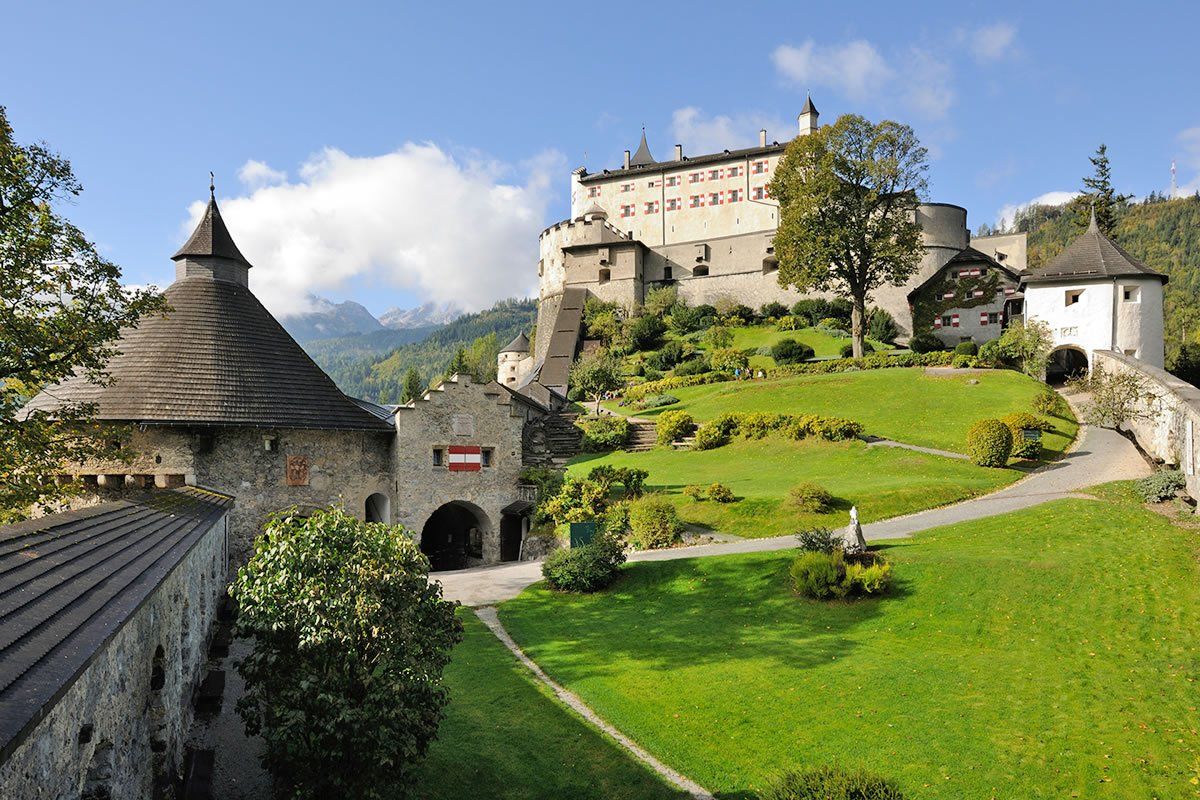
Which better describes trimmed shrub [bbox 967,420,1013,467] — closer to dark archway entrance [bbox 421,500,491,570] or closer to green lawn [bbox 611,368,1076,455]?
green lawn [bbox 611,368,1076,455]

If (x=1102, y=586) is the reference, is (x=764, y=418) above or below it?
above

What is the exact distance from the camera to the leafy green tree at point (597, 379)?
53.0 metres

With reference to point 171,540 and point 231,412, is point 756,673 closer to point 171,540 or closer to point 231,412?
point 171,540

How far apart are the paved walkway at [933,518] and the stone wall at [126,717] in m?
11.1

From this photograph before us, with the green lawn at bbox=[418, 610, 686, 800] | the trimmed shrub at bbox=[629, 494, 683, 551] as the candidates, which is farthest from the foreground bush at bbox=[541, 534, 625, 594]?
the green lawn at bbox=[418, 610, 686, 800]

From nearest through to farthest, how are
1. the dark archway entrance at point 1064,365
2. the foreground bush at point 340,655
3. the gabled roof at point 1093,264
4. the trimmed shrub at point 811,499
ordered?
the foreground bush at point 340,655, the trimmed shrub at point 811,499, the gabled roof at point 1093,264, the dark archway entrance at point 1064,365

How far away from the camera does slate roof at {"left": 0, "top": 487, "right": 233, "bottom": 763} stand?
4895 mm

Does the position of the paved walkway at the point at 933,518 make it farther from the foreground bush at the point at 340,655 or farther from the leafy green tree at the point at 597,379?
the leafy green tree at the point at 597,379

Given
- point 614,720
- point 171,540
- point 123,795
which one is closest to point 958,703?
point 614,720

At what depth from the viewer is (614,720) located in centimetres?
1350

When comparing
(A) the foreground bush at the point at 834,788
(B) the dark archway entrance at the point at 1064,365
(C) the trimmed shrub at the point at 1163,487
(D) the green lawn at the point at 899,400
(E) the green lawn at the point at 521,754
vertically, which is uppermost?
(B) the dark archway entrance at the point at 1064,365

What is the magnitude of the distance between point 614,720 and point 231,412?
16.6 meters

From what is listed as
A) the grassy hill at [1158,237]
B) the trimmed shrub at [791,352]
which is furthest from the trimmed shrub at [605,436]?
the grassy hill at [1158,237]

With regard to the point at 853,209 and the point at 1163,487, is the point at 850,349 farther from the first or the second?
the point at 1163,487
